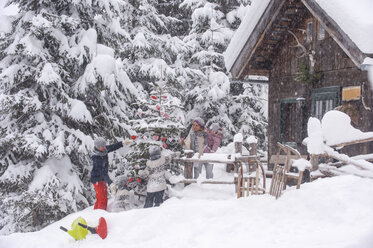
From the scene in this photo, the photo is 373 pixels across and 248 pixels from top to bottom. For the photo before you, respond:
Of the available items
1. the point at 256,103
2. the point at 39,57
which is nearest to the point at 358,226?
the point at 39,57

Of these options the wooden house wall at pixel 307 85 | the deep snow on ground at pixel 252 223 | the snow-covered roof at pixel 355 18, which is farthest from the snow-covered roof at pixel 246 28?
the deep snow on ground at pixel 252 223

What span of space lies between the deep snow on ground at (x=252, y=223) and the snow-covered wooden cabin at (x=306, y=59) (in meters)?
2.92

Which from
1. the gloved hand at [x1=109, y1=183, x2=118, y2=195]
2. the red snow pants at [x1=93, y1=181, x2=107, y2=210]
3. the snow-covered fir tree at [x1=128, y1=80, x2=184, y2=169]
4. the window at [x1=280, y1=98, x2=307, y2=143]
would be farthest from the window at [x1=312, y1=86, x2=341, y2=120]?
the red snow pants at [x1=93, y1=181, x2=107, y2=210]

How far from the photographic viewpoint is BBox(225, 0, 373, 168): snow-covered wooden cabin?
23.8 feet

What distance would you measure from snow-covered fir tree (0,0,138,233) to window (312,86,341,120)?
501 cm

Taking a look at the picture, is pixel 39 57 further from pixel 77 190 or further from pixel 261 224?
pixel 261 224

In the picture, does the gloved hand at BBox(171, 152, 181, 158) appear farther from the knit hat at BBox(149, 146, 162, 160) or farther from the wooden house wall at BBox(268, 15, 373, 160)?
the wooden house wall at BBox(268, 15, 373, 160)

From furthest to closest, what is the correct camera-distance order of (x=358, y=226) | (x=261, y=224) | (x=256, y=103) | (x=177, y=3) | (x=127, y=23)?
1. (x=177, y=3)
2. (x=256, y=103)
3. (x=127, y=23)
4. (x=261, y=224)
5. (x=358, y=226)

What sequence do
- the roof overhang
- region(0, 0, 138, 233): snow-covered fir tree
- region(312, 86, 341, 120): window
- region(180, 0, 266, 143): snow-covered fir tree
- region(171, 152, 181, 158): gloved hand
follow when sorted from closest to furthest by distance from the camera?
1. the roof overhang
2. region(0, 0, 138, 233): snow-covered fir tree
3. region(171, 152, 181, 158): gloved hand
4. region(312, 86, 341, 120): window
5. region(180, 0, 266, 143): snow-covered fir tree

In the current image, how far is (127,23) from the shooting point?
14.9 meters

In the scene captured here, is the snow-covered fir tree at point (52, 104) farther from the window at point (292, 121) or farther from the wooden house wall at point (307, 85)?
the window at point (292, 121)

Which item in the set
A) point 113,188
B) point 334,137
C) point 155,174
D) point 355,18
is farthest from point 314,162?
point 113,188

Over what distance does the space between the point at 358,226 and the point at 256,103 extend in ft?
40.4

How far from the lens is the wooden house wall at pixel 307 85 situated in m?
8.05
